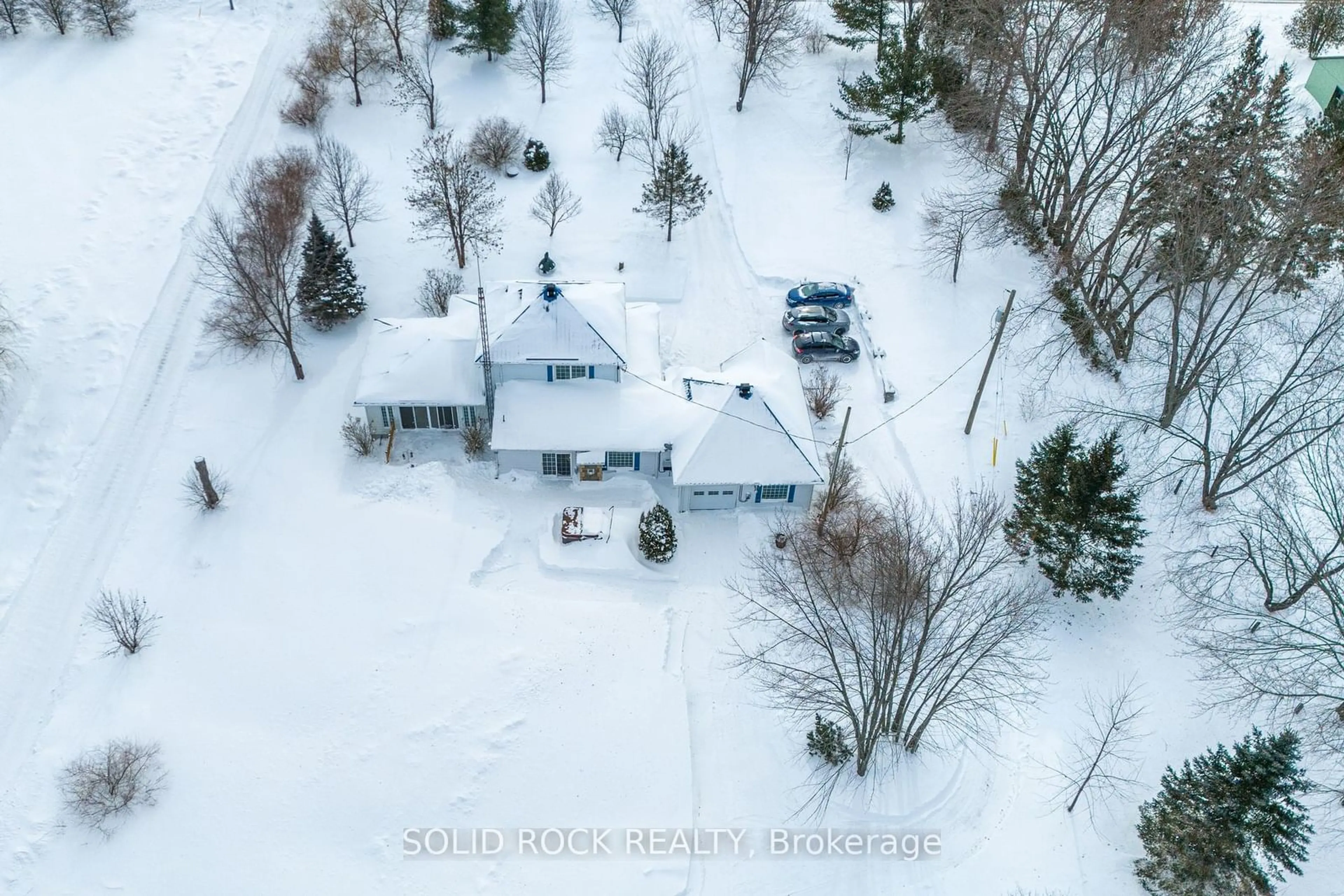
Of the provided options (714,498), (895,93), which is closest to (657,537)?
(714,498)

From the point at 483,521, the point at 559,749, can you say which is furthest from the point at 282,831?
the point at 483,521

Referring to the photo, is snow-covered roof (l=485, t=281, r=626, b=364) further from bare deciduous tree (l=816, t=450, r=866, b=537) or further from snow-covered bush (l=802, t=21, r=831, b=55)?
snow-covered bush (l=802, t=21, r=831, b=55)

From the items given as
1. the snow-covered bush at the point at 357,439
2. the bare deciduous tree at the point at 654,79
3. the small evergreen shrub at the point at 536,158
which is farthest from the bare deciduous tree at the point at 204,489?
the bare deciduous tree at the point at 654,79

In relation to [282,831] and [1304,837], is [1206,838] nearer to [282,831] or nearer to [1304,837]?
[1304,837]

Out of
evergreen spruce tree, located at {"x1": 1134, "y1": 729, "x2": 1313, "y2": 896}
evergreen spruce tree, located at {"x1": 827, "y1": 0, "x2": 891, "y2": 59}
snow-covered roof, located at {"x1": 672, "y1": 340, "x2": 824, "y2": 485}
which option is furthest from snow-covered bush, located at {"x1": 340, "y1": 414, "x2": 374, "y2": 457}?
evergreen spruce tree, located at {"x1": 827, "y1": 0, "x2": 891, "y2": 59}

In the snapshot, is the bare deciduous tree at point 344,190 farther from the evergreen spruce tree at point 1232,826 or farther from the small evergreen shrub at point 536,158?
the evergreen spruce tree at point 1232,826
